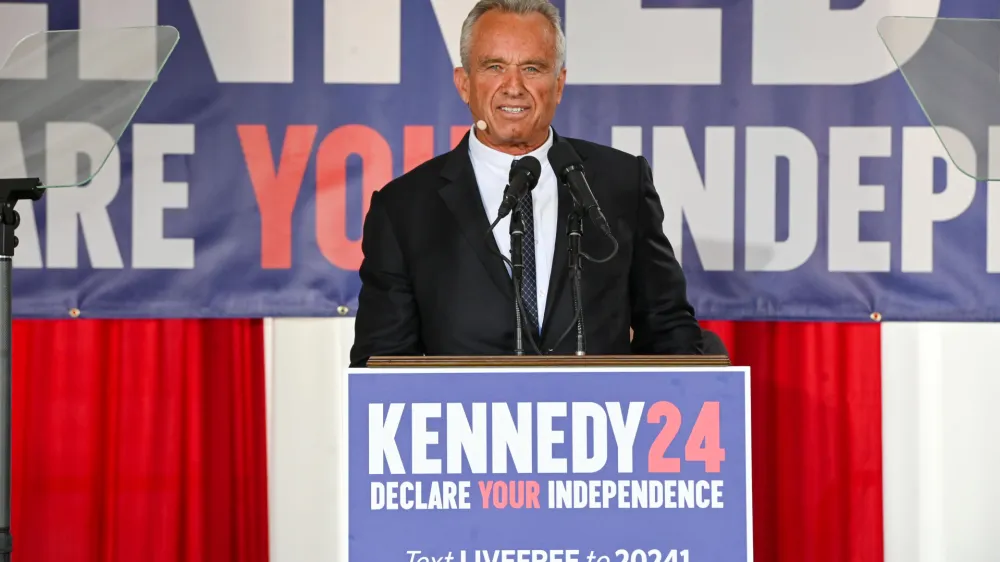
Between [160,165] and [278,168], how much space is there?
12.7 inches

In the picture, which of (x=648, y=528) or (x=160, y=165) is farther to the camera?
(x=160, y=165)

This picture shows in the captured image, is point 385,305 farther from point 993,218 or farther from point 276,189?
point 993,218

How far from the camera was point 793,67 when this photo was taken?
121 inches

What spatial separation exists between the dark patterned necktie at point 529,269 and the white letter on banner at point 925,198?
56.9 inches

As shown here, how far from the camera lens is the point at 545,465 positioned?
4.63 ft

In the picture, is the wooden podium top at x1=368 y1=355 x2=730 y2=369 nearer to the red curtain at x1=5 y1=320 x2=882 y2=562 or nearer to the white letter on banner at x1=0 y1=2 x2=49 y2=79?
the red curtain at x1=5 y1=320 x2=882 y2=562

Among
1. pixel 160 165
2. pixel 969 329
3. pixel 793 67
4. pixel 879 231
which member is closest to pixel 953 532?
pixel 969 329

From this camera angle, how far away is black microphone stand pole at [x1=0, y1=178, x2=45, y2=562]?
93.8 inches

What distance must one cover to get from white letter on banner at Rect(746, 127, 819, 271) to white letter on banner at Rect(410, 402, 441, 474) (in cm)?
182

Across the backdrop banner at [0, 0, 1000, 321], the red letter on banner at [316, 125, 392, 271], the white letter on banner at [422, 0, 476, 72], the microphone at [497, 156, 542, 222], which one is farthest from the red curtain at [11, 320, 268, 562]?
the microphone at [497, 156, 542, 222]

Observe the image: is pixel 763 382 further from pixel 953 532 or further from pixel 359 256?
pixel 359 256

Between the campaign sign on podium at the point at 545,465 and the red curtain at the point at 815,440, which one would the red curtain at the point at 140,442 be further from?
the campaign sign on podium at the point at 545,465

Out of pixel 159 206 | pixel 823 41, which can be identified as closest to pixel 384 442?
pixel 159 206

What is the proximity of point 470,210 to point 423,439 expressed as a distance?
30.7 inches
